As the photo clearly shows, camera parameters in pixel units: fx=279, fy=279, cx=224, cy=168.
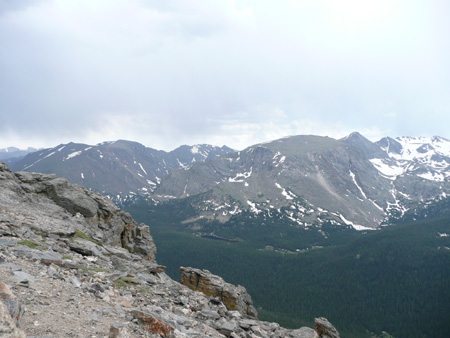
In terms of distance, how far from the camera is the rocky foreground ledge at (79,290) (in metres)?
10.9

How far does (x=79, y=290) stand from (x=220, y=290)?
2214 cm

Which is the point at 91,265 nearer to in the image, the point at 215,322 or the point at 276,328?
the point at 215,322

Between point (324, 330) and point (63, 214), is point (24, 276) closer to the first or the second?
point (63, 214)

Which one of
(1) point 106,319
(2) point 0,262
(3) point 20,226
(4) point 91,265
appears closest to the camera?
(1) point 106,319

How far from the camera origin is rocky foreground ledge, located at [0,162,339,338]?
35.8 ft

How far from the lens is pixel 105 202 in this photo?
1758 inches

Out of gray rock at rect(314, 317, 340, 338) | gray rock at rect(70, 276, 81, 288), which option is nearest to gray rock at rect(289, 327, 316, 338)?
gray rock at rect(314, 317, 340, 338)

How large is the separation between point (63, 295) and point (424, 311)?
20685 cm

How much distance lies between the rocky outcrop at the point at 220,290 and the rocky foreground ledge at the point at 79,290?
0.38ft

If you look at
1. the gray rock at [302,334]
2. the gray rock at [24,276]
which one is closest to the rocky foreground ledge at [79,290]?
the gray rock at [24,276]

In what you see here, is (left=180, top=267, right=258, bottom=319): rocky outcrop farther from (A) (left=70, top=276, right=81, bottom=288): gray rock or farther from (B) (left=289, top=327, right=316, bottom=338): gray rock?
(A) (left=70, top=276, right=81, bottom=288): gray rock

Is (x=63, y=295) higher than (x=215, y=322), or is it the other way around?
(x=63, y=295)

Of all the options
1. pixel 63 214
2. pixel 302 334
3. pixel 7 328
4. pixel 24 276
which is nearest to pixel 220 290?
pixel 302 334

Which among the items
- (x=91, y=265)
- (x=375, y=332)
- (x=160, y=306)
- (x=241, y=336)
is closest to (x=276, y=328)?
(x=241, y=336)
